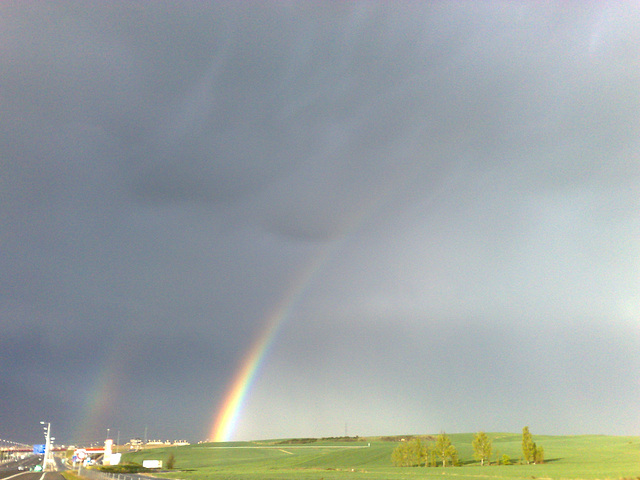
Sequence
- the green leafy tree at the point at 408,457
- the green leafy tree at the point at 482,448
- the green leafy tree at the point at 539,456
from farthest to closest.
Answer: the green leafy tree at the point at 482,448, the green leafy tree at the point at 408,457, the green leafy tree at the point at 539,456

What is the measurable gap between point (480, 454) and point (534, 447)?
59.0ft

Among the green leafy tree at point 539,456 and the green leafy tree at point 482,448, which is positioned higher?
the green leafy tree at point 482,448

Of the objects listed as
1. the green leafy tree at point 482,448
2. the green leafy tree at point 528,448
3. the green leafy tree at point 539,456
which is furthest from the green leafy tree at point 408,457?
the green leafy tree at point 539,456

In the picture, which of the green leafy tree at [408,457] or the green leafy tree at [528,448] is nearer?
the green leafy tree at [528,448]

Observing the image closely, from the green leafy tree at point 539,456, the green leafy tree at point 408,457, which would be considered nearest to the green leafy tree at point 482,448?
the green leafy tree at point 539,456

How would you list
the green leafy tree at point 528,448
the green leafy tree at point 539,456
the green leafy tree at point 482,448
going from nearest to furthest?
the green leafy tree at point 539,456 → the green leafy tree at point 528,448 → the green leafy tree at point 482,448

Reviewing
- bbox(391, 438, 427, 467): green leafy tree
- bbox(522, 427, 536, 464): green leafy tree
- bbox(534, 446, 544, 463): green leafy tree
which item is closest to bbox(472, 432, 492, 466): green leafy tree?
bbox(522, 427, 536, 464): green leafy tree

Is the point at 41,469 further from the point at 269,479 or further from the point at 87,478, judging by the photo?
the point at 269,479

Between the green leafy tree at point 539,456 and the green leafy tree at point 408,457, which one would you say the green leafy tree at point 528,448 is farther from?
the green leafy tree at point 408,457

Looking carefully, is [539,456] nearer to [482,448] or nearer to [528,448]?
[528,448]

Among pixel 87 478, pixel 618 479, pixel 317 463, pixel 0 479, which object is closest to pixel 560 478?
pixel 618 479

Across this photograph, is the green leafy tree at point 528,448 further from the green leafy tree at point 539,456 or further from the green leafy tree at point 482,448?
the green leafy tree at point 482,448

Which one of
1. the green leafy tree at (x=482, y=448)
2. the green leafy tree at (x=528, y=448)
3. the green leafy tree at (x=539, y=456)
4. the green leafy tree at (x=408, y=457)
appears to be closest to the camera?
the green leafy tree at (x=539, y=456)

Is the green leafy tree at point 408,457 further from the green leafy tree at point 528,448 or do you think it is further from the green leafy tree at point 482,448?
the green leafy tree at point 528,448
